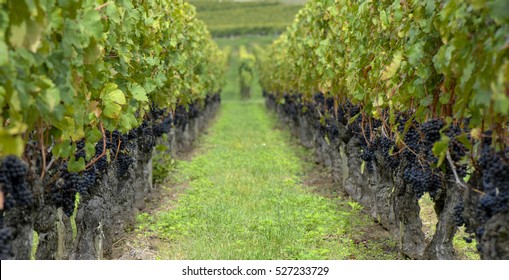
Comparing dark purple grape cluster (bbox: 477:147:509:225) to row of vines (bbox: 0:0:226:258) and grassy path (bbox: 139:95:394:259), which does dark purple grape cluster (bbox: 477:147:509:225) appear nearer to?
row of vines (bbox: 0:0:226:258)

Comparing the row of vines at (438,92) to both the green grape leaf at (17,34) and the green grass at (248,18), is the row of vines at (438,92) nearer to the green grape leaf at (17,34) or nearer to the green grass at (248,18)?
the green grape leaf at (17,34)

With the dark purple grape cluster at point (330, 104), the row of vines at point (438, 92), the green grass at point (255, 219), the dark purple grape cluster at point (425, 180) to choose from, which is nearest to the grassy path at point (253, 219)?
the green grass at point (255, 219)

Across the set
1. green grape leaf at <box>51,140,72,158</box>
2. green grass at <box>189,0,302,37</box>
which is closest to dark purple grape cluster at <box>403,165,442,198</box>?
green grape leaf at <box>51,140,72,158</box>

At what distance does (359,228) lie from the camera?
26.3 feet

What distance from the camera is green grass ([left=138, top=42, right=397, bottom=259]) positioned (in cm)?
691

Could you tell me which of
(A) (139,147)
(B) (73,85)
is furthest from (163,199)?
(B) (73,85)

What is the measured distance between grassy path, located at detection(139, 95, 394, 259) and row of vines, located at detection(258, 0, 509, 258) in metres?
1.08

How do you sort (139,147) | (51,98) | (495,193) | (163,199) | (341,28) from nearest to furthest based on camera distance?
1. (51,98)
2. (495,193)
3. (139,147)
4. (341,28)
5. (163,199)

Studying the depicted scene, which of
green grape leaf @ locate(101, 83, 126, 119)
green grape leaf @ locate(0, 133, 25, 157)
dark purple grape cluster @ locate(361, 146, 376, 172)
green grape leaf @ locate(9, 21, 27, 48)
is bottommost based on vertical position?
dark purple grape cluster @ locate(361, 146, 376, 172)

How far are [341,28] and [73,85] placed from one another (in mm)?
5714

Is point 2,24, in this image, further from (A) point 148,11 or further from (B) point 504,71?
(A) point 148,11

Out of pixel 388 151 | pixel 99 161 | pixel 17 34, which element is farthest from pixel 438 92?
pixel 17 34

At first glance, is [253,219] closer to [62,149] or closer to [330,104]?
[330,104]

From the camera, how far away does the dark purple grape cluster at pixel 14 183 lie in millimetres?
3799
